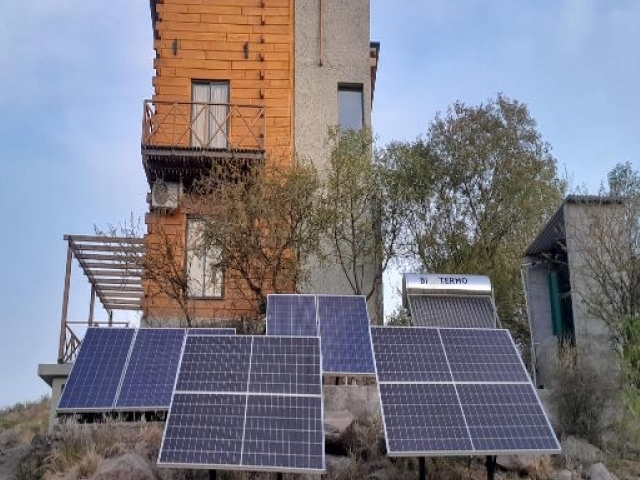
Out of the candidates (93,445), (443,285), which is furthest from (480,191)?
(93,445)

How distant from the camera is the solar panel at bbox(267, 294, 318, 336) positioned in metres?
14.2

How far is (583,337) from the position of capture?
47.4ft

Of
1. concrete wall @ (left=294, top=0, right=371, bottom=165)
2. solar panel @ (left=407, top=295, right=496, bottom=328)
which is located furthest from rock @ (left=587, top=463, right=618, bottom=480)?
concrete wall @ (left=294, top=0, right=371, bottom=165)

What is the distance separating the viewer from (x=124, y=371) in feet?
43.1

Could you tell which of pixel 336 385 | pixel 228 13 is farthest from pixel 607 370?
pixel 228 13

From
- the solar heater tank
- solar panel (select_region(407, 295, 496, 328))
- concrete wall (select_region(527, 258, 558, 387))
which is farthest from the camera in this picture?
concrete wall (select_region(527, 258, 558, 387))

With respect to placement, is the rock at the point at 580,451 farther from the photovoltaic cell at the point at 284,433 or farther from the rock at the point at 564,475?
the photovoltaic cell at the point at 284,433

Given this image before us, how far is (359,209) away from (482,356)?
9667 mm

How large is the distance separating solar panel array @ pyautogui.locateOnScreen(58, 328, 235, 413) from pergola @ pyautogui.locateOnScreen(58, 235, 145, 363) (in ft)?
18.2

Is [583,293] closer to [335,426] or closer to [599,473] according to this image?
[599,473]

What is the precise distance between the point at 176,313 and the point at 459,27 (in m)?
10.2

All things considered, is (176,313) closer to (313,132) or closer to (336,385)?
(313,132)

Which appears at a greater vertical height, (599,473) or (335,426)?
(335,426)

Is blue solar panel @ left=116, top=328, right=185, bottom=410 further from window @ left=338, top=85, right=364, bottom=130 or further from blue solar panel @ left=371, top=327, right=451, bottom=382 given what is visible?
window @ left=338, top=85, right=364, bottom=130
